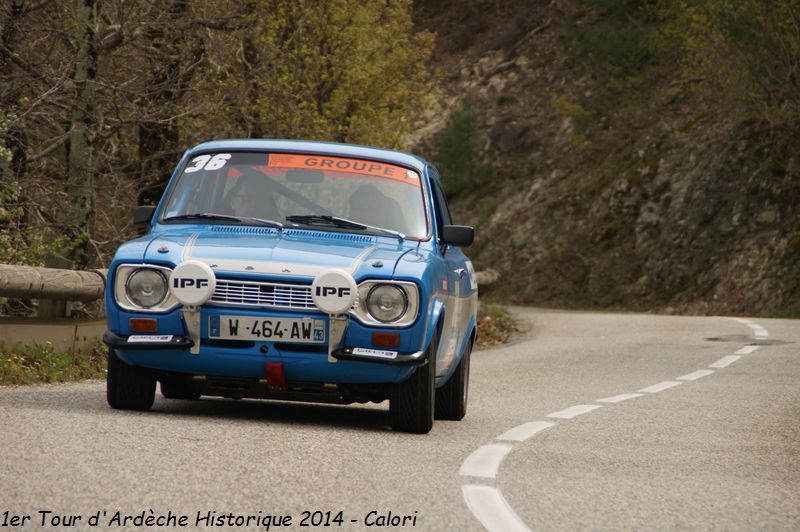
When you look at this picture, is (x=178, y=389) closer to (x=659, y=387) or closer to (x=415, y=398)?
(x=415, y=398)

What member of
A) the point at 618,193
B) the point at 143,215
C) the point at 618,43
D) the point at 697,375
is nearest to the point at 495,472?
the point at 143,215

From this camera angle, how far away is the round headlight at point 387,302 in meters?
7.79

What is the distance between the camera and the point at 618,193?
4628 centimetres

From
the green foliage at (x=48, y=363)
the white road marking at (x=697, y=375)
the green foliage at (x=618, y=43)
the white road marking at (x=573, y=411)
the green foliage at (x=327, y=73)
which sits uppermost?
the green foliage at (x=618, y=43)

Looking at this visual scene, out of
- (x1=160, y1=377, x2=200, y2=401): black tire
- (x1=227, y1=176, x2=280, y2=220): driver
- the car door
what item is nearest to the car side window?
the car door

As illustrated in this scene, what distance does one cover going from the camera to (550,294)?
1812 inches

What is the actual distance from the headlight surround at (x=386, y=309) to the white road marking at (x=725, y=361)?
956 centimetres

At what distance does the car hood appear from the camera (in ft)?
25.5

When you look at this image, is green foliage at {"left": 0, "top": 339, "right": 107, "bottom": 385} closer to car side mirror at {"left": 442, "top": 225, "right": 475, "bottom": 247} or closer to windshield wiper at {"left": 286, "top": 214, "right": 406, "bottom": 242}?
windshield wiper at {"left": 286, "top": 214, "right": 406, "bottom": 242}

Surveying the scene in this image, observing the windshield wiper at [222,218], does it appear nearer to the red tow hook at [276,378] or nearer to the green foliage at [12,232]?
the red tow hook at [276,378]

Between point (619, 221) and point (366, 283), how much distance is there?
3882cm

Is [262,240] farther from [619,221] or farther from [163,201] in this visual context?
[619,221]

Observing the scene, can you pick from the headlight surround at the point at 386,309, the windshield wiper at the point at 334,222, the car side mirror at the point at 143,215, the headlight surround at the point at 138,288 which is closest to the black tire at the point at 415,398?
the headlight surround at the point at 386,309

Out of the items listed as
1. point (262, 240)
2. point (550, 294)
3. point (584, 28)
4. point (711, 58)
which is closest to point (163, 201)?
point (262, 240)
